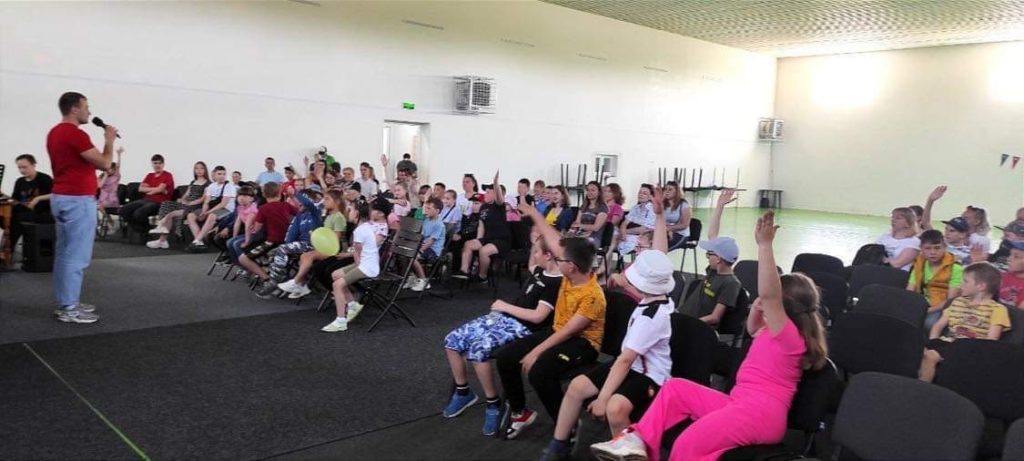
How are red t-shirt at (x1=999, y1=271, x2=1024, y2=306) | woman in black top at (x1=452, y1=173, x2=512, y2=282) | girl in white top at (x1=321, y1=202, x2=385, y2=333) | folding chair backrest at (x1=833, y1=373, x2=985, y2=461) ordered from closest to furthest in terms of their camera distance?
folding chair backrest at (x1=833, y1=373, x2=985, y2=461) < red t-shirt at (x1=999, y1=271, x2=1024, y2=306) < girl in white top at (x1=321, y1=202, x2=385, y2=333) < woman in black top at (x1=452, y1=173, x2=512, y2=282)

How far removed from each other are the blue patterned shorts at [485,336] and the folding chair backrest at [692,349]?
3.00ft

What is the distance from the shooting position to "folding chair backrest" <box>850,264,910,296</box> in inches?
198

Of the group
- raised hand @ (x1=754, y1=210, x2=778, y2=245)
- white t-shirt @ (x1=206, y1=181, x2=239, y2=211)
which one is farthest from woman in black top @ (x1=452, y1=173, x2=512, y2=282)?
raised hand @ (x1=754, y1=210, x2=778, y2=245)

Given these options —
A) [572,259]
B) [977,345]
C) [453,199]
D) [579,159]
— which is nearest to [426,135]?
[579,159]

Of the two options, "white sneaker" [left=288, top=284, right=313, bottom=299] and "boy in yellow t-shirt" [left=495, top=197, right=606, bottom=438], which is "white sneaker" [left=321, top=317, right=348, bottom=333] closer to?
"white sneaker" [left=288, top=284, right=313, bottom=299]

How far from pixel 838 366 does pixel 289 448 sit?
277 cm

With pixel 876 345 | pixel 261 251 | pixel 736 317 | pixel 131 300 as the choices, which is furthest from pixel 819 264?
pixel 131 300

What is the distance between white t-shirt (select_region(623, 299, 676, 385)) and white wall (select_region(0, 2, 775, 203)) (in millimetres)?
10345

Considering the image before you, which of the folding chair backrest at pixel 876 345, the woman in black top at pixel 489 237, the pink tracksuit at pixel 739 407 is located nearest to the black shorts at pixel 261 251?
the woman in black top at pixel 489 237

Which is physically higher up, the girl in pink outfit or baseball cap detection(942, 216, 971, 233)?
baseball cap detection(942, 216, 971, 233)

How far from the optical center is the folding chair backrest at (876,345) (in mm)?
3242

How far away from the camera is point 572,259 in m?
3.43

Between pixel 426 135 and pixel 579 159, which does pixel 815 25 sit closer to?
pixel 579 159

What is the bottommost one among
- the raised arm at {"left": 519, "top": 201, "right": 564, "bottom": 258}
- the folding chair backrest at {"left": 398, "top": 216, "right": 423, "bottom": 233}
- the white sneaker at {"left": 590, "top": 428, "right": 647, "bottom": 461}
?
the white sneaker at {"left": 590, "top": 428, "right": 647, "bottom": 461}
